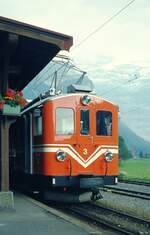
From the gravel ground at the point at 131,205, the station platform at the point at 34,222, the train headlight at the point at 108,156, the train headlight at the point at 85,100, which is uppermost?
the train headlight at the point at 85,100

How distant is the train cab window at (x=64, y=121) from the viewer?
12.9 m

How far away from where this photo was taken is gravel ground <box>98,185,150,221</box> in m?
12.6

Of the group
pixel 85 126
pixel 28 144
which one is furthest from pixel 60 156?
pixel 28 144

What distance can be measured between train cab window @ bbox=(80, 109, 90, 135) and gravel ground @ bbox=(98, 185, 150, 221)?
2334 millimetres

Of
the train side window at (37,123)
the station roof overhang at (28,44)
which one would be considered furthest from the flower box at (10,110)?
the train side window at (37,123)

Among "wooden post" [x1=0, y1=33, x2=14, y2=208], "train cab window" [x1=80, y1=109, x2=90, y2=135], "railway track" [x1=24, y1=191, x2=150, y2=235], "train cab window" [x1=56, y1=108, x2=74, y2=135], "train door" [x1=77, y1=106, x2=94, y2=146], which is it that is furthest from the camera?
"train cab window" [x1=80, y1=109, x2=90, y2=135]

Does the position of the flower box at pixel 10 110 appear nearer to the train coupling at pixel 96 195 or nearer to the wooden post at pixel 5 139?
the wooden post at pixel 5 139

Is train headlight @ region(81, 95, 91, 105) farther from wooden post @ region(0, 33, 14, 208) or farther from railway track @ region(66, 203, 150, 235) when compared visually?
railway track @ region(66, 203, 150, 235)

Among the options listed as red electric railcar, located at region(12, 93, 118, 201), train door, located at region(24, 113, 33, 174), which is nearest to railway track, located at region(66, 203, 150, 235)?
red electric railcar, located at region(12, 93, 118, 201)

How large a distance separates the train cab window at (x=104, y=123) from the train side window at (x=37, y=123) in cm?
154

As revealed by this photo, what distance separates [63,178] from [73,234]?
14.7 feet

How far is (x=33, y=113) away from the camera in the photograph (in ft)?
45.0

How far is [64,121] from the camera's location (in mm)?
12969

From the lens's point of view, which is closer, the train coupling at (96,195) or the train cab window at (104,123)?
the train cab window at (104,123)
